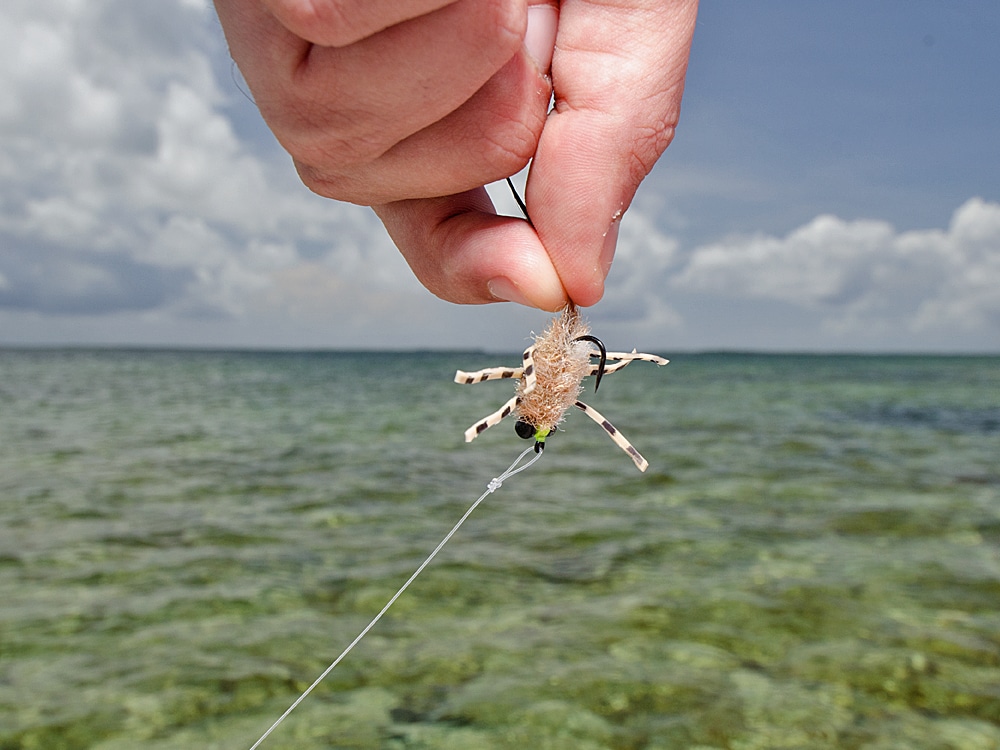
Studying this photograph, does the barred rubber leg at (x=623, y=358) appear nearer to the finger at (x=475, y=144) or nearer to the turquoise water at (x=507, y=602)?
the finger at (x=475, y=144)

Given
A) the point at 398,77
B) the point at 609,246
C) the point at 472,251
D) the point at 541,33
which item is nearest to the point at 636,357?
the point at 609,246

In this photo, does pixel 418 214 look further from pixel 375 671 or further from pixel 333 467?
pixel 333 467

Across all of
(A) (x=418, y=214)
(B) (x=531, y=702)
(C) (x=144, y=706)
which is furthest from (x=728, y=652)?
(A) (x=418, y=214)

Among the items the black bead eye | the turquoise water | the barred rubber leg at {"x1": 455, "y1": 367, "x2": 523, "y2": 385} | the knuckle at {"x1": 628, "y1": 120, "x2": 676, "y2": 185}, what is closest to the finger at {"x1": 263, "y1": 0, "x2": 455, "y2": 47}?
the knuckle at {"x1": 628, "y1": 120, "x2": 676, "y2": 185}

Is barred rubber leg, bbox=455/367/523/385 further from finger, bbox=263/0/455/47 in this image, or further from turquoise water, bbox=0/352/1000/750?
turquoise water, bbox=0/352/1000/750

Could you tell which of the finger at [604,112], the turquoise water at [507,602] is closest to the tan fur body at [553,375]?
the finger at [604,112]

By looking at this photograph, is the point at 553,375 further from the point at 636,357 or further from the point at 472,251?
the point at 472,251
